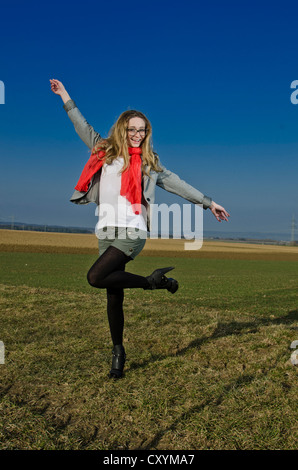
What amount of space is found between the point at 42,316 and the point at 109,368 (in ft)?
10.1

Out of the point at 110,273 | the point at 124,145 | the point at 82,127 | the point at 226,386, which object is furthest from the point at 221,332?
the point at 82,127

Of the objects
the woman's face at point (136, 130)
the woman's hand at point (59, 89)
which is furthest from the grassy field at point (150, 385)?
the woman's hand at point (59, 89)

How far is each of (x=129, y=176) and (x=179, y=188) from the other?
65 centimetres

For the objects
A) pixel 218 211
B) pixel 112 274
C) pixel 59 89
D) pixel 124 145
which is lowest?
pixel 112 274

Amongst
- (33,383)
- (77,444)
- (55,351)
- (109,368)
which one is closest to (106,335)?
(55,351)

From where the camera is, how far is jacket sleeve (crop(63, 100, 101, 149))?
4.19 m

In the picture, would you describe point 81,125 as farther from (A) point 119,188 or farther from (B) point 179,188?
(B) point 179,188

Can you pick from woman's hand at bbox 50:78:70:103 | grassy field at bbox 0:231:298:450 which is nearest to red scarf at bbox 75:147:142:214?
woman's hand at bbox 50:78:70:103

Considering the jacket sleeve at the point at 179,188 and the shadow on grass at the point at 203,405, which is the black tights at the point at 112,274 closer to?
the jacket sleeve at the point at 179,188

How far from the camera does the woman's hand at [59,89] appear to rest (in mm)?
4285

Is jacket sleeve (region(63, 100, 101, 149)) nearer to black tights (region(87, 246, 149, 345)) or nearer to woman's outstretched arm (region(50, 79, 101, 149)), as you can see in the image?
woman's outstretched arm (region(50, 79, 101, 149))

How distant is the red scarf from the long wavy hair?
5 centimetres

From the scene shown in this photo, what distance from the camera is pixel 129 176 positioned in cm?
396
